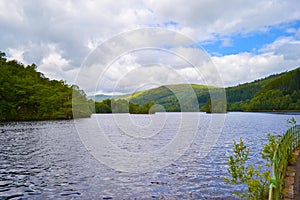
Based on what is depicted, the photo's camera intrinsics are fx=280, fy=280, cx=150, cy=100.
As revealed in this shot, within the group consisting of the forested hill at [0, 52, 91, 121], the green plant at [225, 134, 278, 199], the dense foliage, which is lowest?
the green plant at [225, 134, 278, 199]

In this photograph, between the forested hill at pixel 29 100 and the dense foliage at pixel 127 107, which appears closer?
the dense foliage at pixel 127 107

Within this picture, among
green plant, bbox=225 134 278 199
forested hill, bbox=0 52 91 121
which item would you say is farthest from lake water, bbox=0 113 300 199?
forested hill, bbox=0 52 91 121

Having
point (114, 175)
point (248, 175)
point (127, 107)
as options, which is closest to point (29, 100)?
point (127, 107)

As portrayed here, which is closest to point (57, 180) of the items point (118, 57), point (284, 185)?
point (118, 57)

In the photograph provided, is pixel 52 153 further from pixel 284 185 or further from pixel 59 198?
pixel 284 185

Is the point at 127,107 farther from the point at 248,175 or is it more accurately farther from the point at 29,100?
the point at 29,100

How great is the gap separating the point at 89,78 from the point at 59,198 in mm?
6167

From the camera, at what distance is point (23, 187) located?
1509cm

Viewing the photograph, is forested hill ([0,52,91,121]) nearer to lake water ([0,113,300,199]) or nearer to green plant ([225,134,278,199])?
lake water ([0,113,300,199])

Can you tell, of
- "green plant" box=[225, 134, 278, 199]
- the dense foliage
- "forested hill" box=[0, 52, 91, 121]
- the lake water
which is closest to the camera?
"green plant" box=[225, 134, 278, 199]

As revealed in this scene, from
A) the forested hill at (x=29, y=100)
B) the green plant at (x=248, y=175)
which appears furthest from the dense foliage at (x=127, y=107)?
the forested hill at (x=29, y=100)

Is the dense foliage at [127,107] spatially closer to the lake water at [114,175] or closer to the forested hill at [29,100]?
the lake water at [114,175]

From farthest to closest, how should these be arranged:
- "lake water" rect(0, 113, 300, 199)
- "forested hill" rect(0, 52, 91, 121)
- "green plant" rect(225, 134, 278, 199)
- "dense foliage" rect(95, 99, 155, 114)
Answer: "forested hill" rect(0, 52, 91, 121), "dense foliage" rect(95, 99, 155, 114), "lake water" rect(0, 113, 300, 199), "green plant" rect(225, 134, 278, 199)

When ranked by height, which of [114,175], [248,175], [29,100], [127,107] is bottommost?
[114,175]
